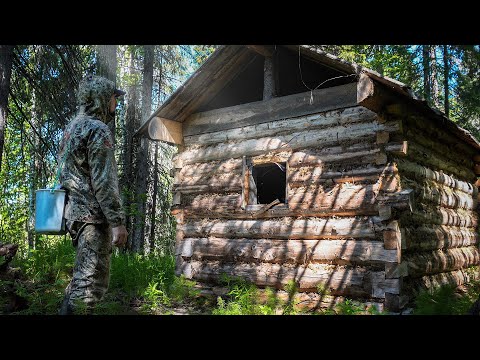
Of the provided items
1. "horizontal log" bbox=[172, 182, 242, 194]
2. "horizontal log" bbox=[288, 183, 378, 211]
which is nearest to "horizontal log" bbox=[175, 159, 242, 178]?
"horizontal log" bbox=[172, 182, 242, 194]

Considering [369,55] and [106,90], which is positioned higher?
[369,55]

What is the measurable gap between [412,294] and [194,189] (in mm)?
4565

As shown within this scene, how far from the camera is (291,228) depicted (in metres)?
7.38

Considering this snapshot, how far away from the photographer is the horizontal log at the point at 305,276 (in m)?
6.38

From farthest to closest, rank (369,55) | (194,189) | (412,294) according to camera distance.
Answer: (369,55)
(194,189)
(412,294)

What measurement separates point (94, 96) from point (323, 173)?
411 cm

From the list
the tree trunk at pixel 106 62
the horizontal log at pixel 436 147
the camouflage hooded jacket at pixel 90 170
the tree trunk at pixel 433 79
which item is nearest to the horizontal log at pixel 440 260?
the horizontal log at pixel 436 147

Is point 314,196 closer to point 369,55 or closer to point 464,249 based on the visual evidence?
point 464,249

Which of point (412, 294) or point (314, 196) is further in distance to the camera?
point (314, 196)

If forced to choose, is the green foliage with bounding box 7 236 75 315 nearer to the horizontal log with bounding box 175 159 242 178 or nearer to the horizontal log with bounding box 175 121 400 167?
the horizontal log with bounding box 175 159 242 178

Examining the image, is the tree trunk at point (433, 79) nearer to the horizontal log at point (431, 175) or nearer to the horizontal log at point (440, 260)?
the horizontal log at point (431, 175)

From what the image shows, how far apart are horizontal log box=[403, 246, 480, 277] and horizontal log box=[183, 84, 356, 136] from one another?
2.78 metres

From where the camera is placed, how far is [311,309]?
683 centimetres
